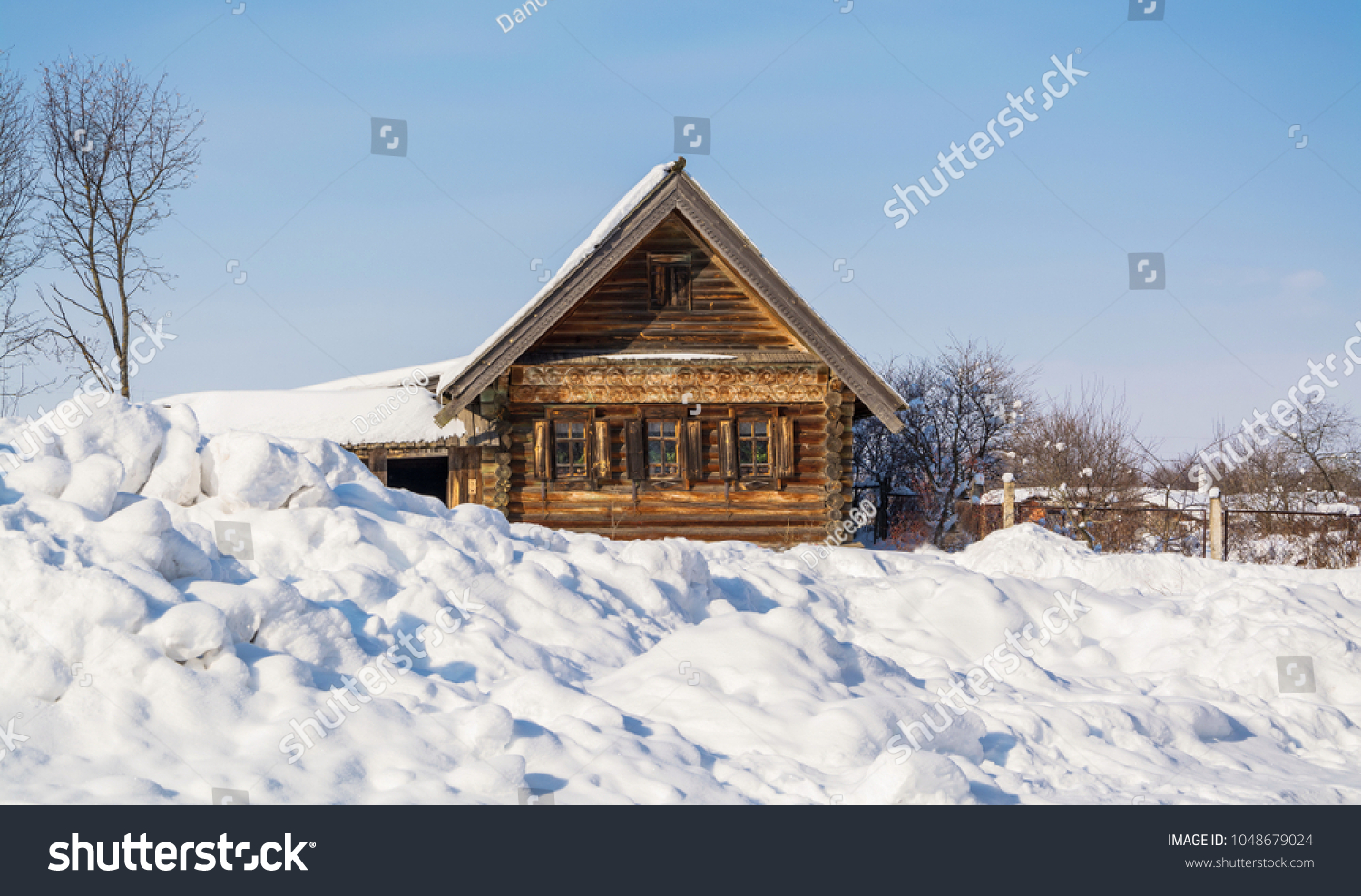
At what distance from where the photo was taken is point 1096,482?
20438 millimetres

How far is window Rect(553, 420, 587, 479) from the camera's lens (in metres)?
15.9

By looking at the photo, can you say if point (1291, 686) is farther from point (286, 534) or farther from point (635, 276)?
point (635, 276)

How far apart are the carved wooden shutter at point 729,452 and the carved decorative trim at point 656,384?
41cm

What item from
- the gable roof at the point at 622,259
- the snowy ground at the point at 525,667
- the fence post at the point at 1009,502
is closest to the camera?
the snowy ground at the point at 525,667

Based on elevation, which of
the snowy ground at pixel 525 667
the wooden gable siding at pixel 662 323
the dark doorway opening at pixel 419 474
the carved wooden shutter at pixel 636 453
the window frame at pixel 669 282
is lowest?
the snowy ground at pixel 525 667

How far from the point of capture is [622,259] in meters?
15.2

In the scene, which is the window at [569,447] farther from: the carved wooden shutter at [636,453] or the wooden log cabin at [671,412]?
the carved wooden shutter at [636,453]

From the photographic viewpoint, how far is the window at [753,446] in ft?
52.1

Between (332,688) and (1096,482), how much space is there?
17.8 meters

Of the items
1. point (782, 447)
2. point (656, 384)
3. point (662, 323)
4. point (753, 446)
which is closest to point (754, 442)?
point (753, 446)

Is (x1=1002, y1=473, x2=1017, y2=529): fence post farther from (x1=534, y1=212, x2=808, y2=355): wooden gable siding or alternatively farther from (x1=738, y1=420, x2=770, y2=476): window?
(x1=534, y1=212, x2=808, y2=355): wooden gable siding

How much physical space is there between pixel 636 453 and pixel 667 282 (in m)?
2.65

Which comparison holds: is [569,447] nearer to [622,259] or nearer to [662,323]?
[662,323]

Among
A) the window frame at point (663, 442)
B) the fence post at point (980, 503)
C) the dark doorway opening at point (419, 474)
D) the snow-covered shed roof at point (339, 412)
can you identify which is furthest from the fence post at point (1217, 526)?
the dark doorway opening at point (419, 474)
